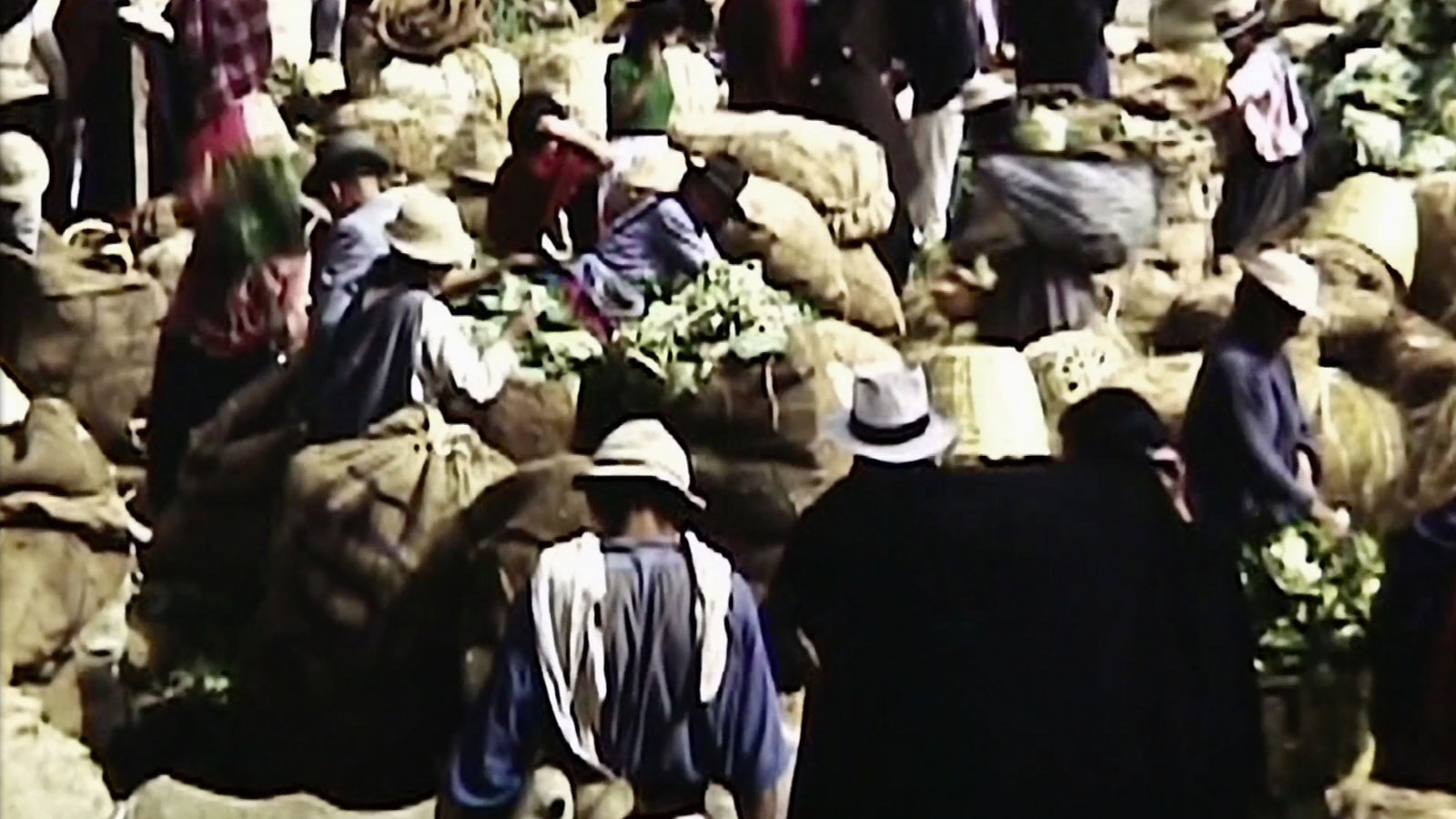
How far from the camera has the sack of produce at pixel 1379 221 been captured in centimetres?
611

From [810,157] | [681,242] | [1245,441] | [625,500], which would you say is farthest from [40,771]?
[1245,441]

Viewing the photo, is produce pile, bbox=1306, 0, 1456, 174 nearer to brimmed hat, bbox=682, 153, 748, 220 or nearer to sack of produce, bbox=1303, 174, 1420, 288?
sack of produce, bbox=1303, 174, 1420, 288

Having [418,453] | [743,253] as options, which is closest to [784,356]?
[743,253]

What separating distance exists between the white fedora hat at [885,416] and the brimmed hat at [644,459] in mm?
268

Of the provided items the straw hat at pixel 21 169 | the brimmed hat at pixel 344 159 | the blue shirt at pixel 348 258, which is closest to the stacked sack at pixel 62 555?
the straw hat at pixel 21 169

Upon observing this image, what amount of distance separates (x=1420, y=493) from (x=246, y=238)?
211 cm

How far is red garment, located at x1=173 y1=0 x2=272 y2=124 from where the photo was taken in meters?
6.09

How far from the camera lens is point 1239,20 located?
20.3ft

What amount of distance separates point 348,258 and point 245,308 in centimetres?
20

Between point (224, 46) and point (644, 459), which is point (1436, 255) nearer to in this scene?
point (644, 459)

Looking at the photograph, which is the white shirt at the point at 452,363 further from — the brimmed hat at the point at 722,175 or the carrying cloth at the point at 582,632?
the brimmed hat at the point at 722,175

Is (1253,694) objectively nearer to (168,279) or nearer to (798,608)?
(798,608)

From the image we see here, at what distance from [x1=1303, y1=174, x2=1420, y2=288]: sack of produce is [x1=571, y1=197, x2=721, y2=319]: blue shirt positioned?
3.59 feet

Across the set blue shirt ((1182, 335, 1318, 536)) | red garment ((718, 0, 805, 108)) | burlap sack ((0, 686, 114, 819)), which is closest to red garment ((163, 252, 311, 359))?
burlap sack ((0, 686, 114, 819))
